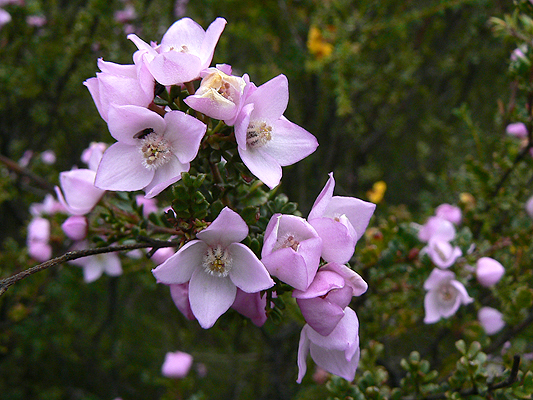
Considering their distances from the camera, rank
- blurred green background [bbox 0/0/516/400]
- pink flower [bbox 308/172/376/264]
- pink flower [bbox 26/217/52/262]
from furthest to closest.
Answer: blurred green background [bbox 0/0/516/400] → pink flower [bbox 26/217/52/262] → pink flower [bbox 308/172/376/264]

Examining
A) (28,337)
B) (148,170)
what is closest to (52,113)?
(28,337)

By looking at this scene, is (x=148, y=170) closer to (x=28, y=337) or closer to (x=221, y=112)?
(x=221, y=112)

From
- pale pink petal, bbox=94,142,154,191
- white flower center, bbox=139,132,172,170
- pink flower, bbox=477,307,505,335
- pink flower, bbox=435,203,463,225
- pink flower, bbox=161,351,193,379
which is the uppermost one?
white flower center, bbox=139,132,172,170

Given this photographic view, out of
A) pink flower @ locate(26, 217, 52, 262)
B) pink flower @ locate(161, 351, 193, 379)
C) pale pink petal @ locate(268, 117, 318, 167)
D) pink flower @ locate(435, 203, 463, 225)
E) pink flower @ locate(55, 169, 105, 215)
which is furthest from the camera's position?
pink flower @ locate(161, 351, 193, 379)

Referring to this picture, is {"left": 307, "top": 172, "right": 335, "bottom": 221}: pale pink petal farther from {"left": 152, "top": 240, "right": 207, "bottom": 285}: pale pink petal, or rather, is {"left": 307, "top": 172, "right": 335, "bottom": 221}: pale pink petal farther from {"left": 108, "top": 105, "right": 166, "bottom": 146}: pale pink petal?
{"left": 108, "top": 105, "right": 166, "bottom": 146}: pale pink petal

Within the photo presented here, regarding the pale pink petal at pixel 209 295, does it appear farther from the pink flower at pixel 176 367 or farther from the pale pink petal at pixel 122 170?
the pink flower at pixel 176 367

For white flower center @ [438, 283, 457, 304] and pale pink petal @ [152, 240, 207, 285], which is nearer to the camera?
pale pink petal @ [152, 240, 207, 285]

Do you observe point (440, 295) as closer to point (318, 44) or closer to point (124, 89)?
point (124, 89)

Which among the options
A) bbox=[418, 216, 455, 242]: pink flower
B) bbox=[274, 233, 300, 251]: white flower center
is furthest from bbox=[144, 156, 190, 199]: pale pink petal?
bbox=[418, 216, 455, 242]: pink flower
